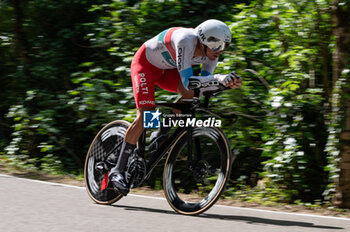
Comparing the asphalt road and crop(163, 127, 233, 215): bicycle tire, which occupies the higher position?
crop(163, 127, 233, 215): bicycle tire

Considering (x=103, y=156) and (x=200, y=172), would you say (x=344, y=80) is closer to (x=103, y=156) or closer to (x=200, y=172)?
(x=200, y=172)

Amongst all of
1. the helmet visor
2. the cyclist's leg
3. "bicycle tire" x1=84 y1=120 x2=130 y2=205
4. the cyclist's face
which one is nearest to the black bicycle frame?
the cyclist's leg

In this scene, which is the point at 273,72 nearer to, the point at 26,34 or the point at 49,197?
the point at 49,197

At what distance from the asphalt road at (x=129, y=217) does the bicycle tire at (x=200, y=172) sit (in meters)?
0.14

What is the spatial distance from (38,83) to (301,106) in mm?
5669

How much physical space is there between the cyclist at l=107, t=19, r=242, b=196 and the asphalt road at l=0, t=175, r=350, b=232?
0.43 metres

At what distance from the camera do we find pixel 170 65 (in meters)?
5.77

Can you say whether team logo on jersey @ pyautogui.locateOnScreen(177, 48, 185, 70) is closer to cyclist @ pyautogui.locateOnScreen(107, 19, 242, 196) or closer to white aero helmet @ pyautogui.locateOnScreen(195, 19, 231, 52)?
cyclist @ pyautogui.locateOnScreen(107, 19, 242, 196)

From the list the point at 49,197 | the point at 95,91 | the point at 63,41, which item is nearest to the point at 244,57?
the point at 95,91

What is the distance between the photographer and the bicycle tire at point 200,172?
5.32 m

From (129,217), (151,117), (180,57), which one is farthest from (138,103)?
(129,217)

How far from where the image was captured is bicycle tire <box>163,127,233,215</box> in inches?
210

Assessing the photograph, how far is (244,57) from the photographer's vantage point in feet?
25.9

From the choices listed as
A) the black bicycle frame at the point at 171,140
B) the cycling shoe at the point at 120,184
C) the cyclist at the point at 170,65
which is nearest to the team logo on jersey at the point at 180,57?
the cyclist at the point at 170,65
